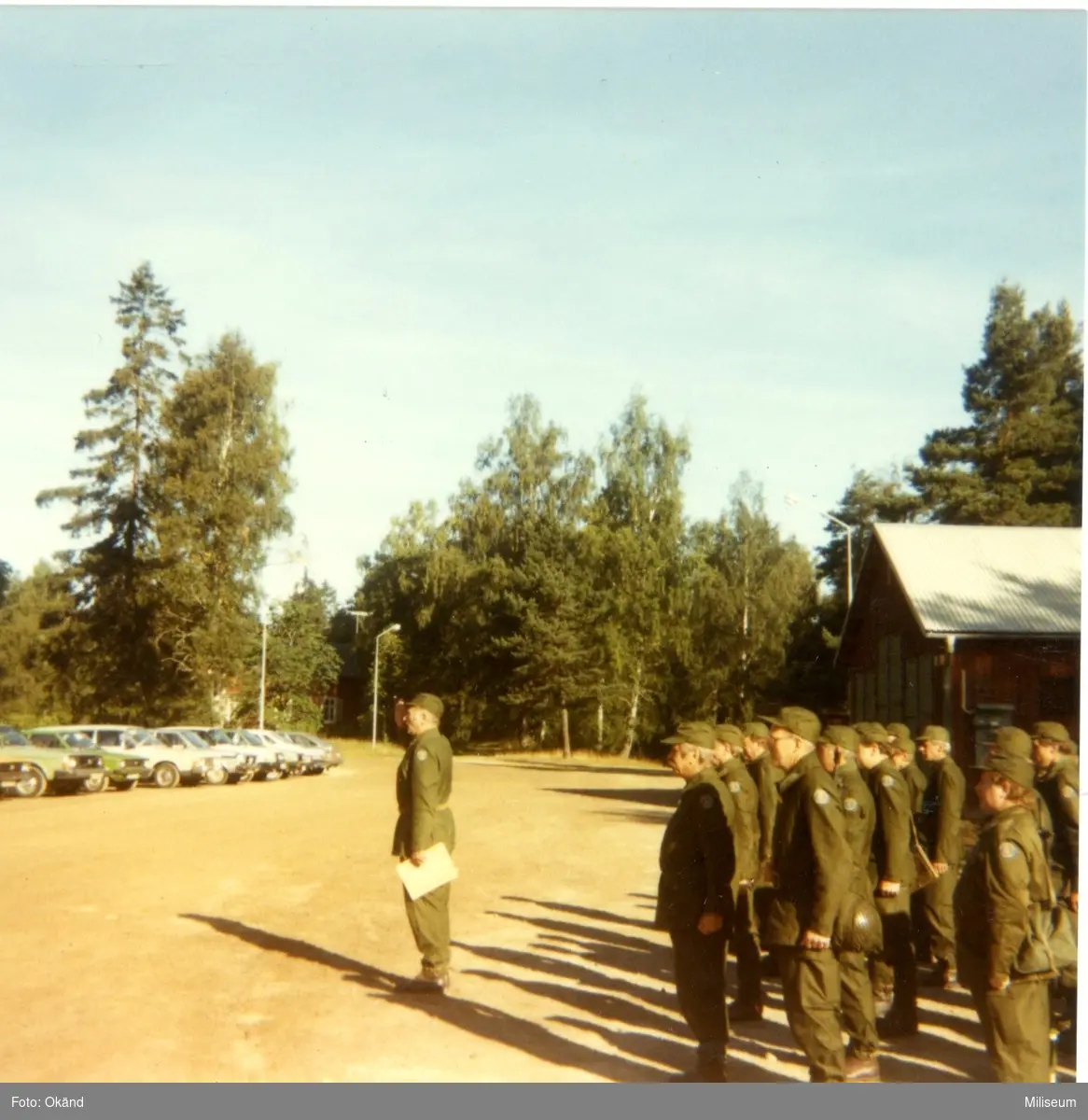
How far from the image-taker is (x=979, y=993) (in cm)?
561

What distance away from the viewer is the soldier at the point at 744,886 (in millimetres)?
7660

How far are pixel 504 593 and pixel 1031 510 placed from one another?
37.0m

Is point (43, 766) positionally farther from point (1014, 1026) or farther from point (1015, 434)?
point (1014, 1026)

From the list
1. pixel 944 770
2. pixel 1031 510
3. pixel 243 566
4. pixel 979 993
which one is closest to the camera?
pixel 979 993

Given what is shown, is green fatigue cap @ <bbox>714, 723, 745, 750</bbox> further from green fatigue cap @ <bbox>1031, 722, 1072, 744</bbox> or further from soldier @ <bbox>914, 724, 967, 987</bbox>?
green fatigue cap @ <bbox>1031, 722, 1072, 744</bbox>

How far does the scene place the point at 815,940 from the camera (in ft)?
18.8

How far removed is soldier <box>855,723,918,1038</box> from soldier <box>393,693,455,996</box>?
2764 millimetres

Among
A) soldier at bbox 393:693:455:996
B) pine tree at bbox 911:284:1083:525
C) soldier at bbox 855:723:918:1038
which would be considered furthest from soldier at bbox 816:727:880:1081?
pine tree at bbox 911:284:1083:525

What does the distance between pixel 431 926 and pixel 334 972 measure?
1209mm

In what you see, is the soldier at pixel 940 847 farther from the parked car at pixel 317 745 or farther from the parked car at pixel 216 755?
the parked car at pixel 317 745

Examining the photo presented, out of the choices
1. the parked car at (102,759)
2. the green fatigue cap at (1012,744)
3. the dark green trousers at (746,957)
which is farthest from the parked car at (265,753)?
the green fatigue cap at (1012,744)

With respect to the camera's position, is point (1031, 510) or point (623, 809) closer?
point (1031, 510)
